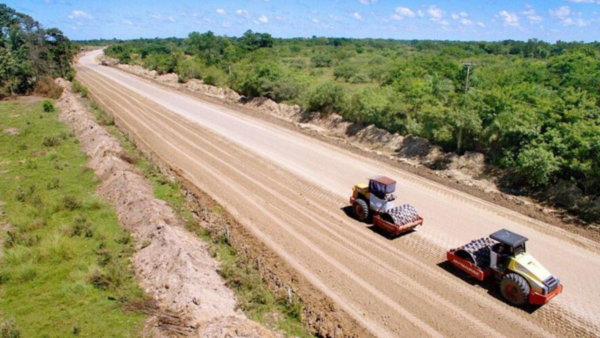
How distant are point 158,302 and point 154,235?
3.82m

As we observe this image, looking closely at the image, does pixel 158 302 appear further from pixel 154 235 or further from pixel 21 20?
pixel 21 20

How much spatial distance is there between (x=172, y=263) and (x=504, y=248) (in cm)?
1089

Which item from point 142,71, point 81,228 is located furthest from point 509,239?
point 142,71

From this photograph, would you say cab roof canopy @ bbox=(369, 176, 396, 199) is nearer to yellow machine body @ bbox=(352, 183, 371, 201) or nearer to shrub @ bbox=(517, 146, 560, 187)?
yellow machine body @ bbox=(352, 183, 371, 201)

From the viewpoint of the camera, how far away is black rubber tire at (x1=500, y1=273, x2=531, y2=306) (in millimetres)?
11339

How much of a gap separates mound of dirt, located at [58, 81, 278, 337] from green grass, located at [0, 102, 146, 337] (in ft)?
1.78

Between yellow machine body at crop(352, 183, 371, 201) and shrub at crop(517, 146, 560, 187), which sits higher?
shrub at crop(517, 146, 560, 187)

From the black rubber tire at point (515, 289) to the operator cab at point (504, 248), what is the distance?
46 centimetres

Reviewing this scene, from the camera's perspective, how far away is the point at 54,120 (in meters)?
36.7

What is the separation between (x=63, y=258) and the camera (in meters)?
13.7

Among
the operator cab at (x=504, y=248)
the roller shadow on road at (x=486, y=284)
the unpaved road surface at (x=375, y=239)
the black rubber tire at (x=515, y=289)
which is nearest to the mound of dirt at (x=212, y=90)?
the unpaved road surface at (x=375, y=239)

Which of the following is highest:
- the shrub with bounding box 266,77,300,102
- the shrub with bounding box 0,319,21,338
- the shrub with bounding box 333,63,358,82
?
the shrub with bounding box 333,63,358,82

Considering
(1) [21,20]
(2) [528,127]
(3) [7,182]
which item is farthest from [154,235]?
(1) [21,20]

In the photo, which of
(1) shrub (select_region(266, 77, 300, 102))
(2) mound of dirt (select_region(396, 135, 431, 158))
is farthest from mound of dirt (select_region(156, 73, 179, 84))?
(2) mound of dirt (select_region(396, 135, 431, 158))
